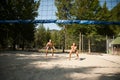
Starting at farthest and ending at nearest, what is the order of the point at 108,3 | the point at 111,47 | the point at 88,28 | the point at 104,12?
the point at 104,12 < the point at 88,28 < the point at 111,47 < the point at 108,3

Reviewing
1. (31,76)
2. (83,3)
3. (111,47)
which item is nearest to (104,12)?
(83,3)

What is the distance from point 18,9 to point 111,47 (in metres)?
14.9

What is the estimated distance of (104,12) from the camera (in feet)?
152

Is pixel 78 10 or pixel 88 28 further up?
pixel 78 10

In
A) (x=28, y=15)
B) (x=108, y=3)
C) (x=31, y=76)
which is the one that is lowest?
(x=31, y=76)

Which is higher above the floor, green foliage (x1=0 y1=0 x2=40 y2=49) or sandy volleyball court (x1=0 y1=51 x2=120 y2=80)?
green foliage (x1=0 y1=0 x2=40 y2=49)

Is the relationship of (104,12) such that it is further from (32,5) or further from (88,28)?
(32,5)

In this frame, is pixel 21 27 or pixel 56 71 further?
pixel 21 27

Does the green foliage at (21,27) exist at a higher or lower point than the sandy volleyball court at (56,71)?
higher

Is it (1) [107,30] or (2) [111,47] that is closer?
(2) [111,47]

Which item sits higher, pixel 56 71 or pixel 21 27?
pixel 21 27

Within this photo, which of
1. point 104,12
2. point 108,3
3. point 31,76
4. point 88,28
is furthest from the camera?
point 104,12

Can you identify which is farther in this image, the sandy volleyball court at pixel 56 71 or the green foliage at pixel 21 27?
the green foliage at pixel 21 27

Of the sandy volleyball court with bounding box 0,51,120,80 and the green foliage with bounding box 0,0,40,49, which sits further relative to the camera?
the green foliage with bounding box 0,0,40,49
